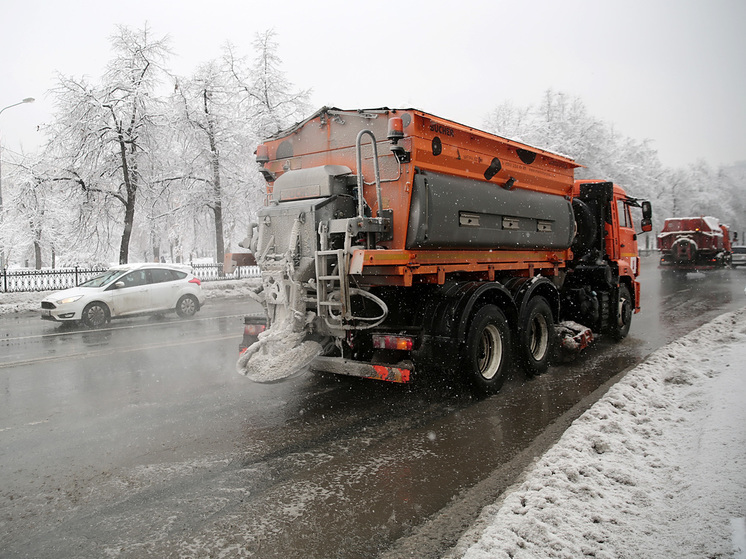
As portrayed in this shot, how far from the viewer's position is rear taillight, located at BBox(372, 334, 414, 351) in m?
5.50

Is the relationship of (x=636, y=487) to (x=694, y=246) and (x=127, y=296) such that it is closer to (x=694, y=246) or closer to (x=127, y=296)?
(x=127, y=296)

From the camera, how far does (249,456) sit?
443cm

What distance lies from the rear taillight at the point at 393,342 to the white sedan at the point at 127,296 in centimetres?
942

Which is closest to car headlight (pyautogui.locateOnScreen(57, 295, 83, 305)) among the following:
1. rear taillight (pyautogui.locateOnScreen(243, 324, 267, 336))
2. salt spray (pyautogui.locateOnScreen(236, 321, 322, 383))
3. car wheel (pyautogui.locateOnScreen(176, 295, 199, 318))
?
car wheel (pyautogui.locateOnScreen(176, 295, 199, 318))

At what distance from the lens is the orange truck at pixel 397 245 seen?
213 inches

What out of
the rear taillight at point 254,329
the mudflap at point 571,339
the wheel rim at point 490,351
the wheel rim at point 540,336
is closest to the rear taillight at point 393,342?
the wheel rim at point 490,351

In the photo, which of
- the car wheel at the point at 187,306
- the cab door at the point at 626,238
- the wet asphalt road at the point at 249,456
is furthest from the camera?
the car wheel at the point at 187,306

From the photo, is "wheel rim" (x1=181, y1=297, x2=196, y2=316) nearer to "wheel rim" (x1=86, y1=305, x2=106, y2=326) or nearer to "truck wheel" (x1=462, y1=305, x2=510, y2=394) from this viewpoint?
"wheel rim" (x1=86, y1=305, x2=106, y2=326)

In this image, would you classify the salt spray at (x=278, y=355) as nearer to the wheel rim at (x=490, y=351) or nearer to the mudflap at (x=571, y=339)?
the wheel rim at (x=490, y=351)

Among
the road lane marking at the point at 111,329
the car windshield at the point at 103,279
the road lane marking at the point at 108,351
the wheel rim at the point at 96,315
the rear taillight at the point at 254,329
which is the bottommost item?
the road lane marking at the point at 108,351

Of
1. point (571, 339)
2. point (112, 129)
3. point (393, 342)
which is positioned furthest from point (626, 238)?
point (112, 129)

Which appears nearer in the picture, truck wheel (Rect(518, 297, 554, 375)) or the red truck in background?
truck wheel (Rect(518, 297, 554, 375))

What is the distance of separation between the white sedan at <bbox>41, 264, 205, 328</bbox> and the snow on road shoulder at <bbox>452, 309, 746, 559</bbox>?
36.9 feet

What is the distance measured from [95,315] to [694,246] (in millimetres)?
Result: 29253
